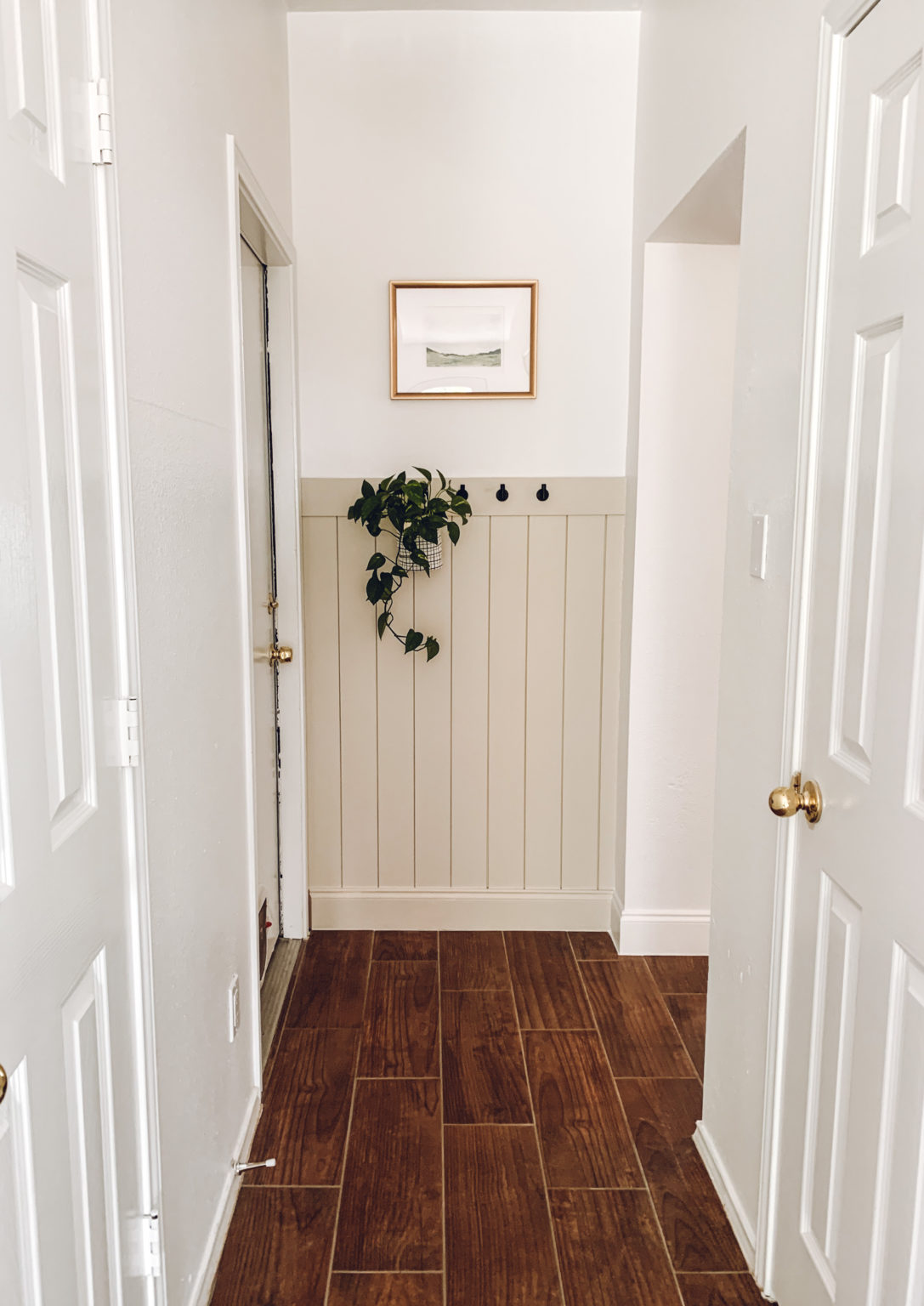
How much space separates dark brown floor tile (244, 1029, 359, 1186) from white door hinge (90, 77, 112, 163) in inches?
74.8

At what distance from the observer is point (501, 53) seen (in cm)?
288

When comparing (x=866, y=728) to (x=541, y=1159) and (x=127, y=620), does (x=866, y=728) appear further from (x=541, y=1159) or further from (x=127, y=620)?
(x=541, y=1159)

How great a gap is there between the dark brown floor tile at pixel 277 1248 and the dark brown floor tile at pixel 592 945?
1.25 meters

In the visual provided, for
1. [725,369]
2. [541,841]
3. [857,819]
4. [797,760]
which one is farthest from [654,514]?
[857,819]

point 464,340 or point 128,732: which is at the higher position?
point 464,340

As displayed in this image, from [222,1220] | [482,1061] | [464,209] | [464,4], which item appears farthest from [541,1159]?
[464,4]

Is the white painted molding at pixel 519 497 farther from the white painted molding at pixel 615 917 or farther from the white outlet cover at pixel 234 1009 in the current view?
the white outlet cover at pixel 234 1009

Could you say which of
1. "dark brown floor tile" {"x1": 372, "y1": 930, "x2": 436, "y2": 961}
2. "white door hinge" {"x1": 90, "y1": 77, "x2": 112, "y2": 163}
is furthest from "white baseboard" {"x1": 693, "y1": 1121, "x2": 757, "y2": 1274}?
"white door hinge" {"x1": 90, "y1": 77, "x2": 112, "y2": 163}

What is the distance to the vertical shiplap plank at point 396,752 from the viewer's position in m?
3.12

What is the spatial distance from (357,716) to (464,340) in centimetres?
120

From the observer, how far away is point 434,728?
3.17 meters

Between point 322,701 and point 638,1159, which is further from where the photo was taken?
point 322,701

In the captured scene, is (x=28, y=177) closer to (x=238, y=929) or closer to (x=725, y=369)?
(x=238, y=929)

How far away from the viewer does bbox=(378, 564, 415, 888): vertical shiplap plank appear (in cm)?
312
